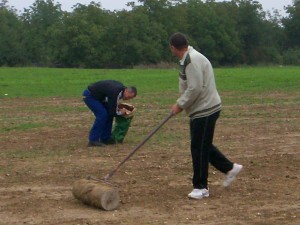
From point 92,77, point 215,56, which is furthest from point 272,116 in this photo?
point 215,56

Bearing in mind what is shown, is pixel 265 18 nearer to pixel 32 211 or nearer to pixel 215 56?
pixel 215 56

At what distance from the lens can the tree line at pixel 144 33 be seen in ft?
252

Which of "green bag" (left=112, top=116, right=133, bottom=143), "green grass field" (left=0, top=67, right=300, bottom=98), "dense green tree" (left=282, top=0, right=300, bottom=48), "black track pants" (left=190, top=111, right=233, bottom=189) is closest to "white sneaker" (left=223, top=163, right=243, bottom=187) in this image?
Answer: "black track pants" (left=190, top=111, right=233, bottom=189)

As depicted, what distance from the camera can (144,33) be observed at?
7925cm

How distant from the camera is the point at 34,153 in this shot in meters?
13.5

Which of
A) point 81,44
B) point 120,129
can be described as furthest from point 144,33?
point 120,129

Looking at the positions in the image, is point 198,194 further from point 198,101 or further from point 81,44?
point 81,44

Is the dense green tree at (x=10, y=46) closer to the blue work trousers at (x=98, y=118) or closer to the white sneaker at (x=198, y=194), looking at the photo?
the blue work trousers at (x=98, y=118)

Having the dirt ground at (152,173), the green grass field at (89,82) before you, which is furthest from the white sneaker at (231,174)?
the green grass field at (89,82)

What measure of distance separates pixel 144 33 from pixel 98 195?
232 ft

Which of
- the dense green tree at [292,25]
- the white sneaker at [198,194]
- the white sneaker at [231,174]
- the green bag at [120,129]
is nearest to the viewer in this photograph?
the white sneaker at [198,194]

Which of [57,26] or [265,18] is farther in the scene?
[265,18]

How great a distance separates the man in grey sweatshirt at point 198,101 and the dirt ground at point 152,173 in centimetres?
37

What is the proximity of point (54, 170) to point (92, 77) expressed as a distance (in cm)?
2764
